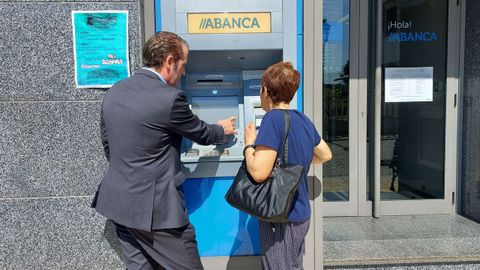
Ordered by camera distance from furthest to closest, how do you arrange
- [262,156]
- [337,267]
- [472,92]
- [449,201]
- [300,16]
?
1. [449,201]
2. [472,92]
3. [337,267]
4. [300,16]
5. [262,156]

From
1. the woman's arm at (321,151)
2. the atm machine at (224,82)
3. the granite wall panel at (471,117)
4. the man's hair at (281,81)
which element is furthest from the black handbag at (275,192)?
the granite wall panel at (471,117)

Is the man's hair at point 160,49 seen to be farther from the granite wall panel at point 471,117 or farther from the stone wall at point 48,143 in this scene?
the granite wall panel at point 471,117

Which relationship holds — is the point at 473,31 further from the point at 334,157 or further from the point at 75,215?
the point at 75,215

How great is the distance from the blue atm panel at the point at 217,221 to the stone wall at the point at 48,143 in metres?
0.65

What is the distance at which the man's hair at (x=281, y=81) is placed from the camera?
1.86m

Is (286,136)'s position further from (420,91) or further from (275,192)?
(420,91)

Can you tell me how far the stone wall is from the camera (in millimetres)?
2561

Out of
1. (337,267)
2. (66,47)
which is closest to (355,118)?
(337,267)

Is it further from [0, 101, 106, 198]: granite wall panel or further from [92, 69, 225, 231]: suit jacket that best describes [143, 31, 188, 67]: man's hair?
[0, 101, 106, 198]: granite wall panel

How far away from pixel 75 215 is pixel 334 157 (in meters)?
2.75

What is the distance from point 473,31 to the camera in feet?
12.6

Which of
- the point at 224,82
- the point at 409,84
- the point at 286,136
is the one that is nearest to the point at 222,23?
the point at 224,82

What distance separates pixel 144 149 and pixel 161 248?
54 cm

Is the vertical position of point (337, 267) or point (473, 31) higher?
point (473, 31)
